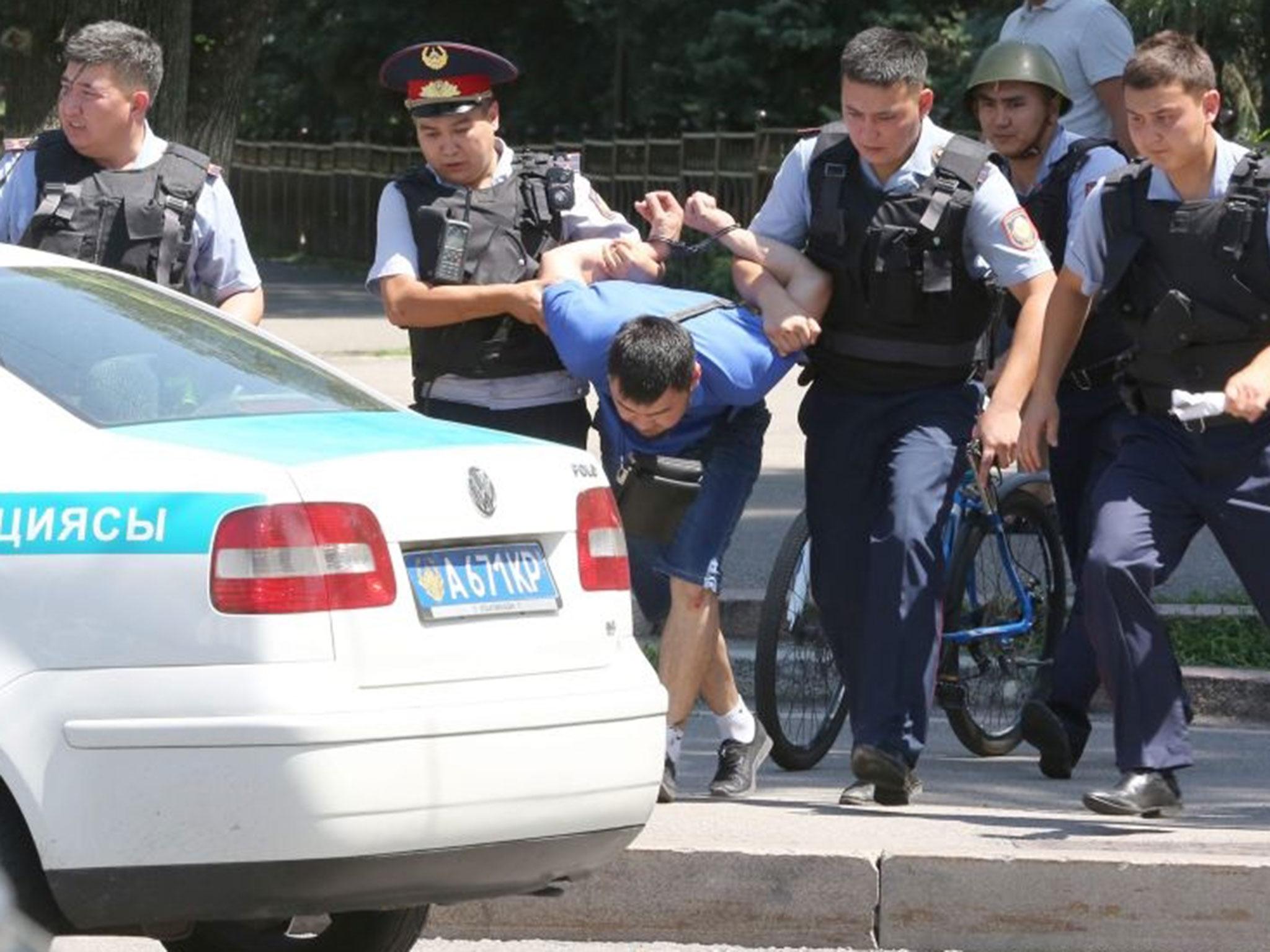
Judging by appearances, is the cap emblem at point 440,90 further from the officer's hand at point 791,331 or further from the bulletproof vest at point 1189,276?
the bulletproof vest at point 1189,276

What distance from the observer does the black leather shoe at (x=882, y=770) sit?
22.1 ft

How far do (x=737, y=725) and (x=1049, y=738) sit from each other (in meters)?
0.91

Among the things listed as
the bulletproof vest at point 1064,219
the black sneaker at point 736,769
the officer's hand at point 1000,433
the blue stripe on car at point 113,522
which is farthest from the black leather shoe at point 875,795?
the blue stripe on car at point 113,522

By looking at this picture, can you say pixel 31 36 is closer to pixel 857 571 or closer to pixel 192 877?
pixel 857 571

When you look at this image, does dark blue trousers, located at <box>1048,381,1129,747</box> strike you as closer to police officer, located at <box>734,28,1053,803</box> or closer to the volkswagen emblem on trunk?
police officer, located at <box>734,28,1053,803</box>

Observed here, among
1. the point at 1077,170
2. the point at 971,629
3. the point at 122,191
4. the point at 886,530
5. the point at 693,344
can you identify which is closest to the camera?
the point at 693,344

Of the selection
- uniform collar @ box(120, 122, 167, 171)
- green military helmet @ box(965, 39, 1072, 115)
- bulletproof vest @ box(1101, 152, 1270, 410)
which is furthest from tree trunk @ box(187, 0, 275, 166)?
bulletproof vest @ box(1101, 152, 1270, 410)

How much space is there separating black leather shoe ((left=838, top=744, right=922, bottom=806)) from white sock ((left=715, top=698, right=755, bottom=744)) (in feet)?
1.56

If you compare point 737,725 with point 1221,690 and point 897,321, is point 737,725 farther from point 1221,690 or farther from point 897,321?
point 1221,690

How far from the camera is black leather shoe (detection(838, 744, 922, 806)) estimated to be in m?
6.73

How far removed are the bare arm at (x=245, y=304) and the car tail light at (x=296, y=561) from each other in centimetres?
283

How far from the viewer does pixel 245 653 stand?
4.46 metres

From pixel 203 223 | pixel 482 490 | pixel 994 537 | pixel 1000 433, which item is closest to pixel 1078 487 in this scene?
pixel 994 537

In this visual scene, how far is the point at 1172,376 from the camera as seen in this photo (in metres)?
6.56
